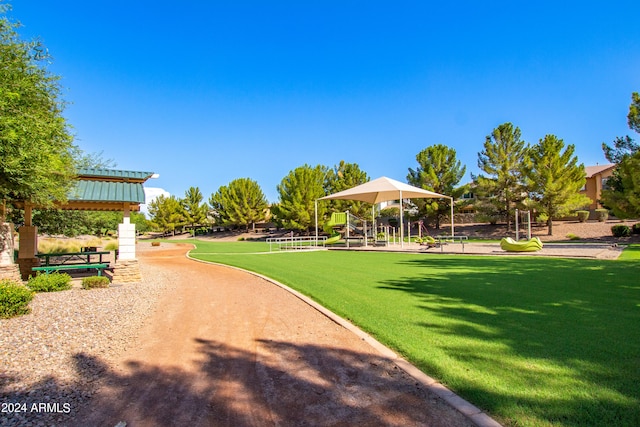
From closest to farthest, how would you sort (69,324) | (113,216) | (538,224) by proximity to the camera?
(69,324) → (538,224) → (113,216)

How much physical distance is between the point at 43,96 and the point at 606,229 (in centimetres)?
3216

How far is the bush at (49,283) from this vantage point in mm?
8156

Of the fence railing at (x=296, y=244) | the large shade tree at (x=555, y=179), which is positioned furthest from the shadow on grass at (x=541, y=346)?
the large shade tree at (x=555, y=179)

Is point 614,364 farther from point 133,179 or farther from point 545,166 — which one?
point 545,166

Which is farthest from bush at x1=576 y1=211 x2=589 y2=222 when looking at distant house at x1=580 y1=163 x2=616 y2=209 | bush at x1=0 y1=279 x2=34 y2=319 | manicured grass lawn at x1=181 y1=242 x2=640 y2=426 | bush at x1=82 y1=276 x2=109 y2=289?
bush at x1=0 y1=279 x2=34 y2=319

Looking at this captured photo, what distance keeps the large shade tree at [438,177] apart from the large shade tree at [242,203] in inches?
892

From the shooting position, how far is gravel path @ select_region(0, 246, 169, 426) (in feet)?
10.5

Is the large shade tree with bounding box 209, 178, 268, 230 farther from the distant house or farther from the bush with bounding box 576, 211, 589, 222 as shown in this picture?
the distant house

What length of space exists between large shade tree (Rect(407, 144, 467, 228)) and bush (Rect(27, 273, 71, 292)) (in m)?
31.0

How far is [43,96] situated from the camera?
7.98 meters

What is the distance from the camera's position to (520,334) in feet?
13.9

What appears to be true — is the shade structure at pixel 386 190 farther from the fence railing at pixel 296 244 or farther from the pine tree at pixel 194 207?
the pine tree at pixel 194 207

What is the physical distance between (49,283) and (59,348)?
189 inches

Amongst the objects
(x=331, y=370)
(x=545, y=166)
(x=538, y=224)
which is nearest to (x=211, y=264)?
(x=331, y=370)
